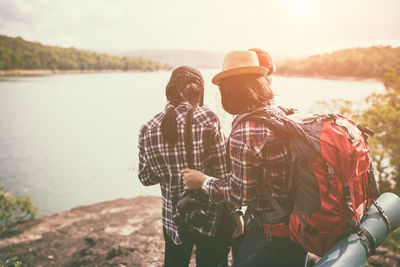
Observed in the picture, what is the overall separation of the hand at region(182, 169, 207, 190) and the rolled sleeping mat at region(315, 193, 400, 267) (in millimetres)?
814

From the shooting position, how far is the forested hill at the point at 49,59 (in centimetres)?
8091

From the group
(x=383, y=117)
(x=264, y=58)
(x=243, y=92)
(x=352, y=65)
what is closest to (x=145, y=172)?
(x=243, y=92)

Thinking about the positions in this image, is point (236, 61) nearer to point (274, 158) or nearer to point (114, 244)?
point (274, 158)

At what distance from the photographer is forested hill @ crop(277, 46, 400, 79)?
22.2 meters

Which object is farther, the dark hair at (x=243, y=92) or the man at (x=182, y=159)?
the man at (x=182, y=159)

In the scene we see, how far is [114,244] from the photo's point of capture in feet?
21.3

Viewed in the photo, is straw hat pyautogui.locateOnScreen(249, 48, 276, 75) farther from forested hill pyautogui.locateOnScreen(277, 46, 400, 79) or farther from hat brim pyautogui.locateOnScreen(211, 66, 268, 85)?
forested hill pyautogui.locateOnScreen(277, 46, 400, 79)

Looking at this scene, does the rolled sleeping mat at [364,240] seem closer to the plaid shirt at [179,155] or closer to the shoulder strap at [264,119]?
the shoulder strap at [264,119]

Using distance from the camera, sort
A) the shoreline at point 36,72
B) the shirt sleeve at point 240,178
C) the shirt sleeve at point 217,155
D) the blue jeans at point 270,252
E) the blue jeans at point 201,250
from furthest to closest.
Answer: the shoreline at point 36,72
the blue jeans at point 201,250
the shirt sleeve at point 217,155
the blue jeans at point 270,252
the shirt sleeve at point 240,178

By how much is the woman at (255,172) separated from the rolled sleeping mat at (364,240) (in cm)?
32

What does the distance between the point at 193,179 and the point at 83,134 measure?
41069mm

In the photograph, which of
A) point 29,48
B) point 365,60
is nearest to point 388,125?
point 365,60

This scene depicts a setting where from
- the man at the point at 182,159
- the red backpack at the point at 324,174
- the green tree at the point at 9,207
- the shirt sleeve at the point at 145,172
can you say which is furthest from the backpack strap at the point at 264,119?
the green tree at the point at 9,207

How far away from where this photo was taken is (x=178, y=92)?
1807 mm
